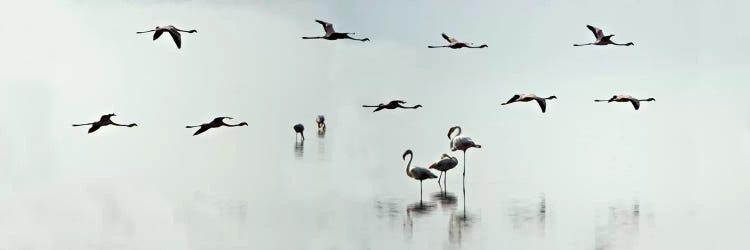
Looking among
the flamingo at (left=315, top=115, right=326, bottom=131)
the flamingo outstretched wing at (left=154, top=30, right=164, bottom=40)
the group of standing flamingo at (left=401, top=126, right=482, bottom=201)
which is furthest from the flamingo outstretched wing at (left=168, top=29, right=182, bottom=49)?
the flamingo at (left=315, top=115, right=326, bottom=131)

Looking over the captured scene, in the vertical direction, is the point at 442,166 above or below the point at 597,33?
below

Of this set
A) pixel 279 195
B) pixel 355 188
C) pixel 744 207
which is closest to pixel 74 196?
pixel 279 195

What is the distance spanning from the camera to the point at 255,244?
21016 mm

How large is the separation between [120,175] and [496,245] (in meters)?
13.6

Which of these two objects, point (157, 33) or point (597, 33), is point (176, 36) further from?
point (597, 33)

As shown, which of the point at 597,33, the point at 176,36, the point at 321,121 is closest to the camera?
the point at 176,36

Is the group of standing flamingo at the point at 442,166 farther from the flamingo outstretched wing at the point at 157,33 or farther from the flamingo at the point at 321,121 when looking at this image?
the flamingo at the point at 321,121

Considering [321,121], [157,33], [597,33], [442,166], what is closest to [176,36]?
[157,33]

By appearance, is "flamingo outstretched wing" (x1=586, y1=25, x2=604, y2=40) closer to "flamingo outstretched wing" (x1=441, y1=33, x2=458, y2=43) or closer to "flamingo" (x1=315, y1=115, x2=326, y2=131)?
"flamingo outstretched wing" (x1=441, y1=33, x2=458, y2=43)

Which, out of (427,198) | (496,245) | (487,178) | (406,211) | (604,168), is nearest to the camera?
(496,245)

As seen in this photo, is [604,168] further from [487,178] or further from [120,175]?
[120,175]

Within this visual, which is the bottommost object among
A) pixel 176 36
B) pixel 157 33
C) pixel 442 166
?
pixel 442 166

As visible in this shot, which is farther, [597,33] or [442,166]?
[597,33]

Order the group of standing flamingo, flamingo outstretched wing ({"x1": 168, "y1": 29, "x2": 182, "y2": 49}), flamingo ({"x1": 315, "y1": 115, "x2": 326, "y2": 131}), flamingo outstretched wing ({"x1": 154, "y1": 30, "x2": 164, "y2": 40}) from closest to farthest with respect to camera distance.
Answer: flamingo outstretched wing ({"x1": 168, "y1": 29, "x2": 182, "y2": 49}) < flamingo outstretched wing ({"x1": 154, "y1": 30, "x2": 164, "y2": 40}) < the group of standing flamingo < flamingo ({"x1": 315, "y1": 115, "x2": 326, "y2": 131})
